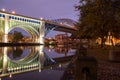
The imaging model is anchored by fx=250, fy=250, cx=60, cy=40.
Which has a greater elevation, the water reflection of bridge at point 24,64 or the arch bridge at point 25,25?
the arch bridge at point 25,25

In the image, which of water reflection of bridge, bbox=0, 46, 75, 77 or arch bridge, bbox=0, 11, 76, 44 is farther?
arch bridge, bbox=0, 11, 76, 44

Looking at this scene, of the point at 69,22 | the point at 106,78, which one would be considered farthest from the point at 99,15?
the point at 69,22

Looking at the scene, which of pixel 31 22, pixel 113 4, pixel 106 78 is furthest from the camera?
pixel 31 22

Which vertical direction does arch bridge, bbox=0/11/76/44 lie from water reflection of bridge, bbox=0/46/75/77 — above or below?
above

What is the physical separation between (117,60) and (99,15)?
4.61 m

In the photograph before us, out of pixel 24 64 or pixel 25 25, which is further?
pixel 25 25

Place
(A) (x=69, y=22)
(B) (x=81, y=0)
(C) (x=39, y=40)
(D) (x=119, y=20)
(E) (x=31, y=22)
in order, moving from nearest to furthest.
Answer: (D) (x=119, y=20) → (B) (x=81, y=0) → (E) (x=31, y=22) → (C) (x=39, y=40) → (A) (x=69, y=22)

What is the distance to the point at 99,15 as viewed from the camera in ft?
78.7

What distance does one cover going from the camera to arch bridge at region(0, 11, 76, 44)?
89000mm

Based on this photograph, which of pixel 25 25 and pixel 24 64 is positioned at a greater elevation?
pixel 25 25

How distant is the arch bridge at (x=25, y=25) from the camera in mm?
89000

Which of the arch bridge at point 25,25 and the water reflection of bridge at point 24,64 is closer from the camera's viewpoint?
the water reflection of bridge at point 24,64

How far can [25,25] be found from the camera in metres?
98.9

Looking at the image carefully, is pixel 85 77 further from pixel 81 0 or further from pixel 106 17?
pixel 81 0
